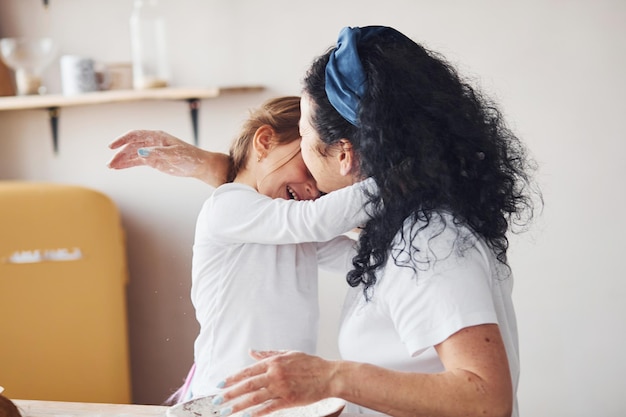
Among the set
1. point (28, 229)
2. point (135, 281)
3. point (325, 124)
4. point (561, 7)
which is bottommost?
point (135, 281)

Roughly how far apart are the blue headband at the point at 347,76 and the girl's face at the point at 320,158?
0.12 metres

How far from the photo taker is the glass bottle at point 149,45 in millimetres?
3047

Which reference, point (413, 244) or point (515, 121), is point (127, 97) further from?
point (413, 244)

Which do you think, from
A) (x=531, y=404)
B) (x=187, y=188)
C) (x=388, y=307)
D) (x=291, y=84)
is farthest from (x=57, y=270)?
(x=388, y=307)

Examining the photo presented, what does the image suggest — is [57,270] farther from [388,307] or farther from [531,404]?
[388,307]

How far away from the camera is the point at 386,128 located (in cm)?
132

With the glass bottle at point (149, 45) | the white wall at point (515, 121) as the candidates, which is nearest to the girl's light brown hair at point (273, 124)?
the white wall at point (515, 121)

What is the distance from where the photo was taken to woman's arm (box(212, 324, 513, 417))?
3.97 feet

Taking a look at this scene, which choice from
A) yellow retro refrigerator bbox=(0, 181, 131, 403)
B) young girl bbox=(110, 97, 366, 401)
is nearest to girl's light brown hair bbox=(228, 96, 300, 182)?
young girl bbox=(110, 97, 366, 401)

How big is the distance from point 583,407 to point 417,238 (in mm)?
1737

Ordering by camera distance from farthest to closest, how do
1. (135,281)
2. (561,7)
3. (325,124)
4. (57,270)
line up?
(135,281) < (57,270) < (561,7) < (325,124)

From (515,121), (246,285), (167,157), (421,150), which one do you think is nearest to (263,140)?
(167,157)

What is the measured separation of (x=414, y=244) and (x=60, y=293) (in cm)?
206

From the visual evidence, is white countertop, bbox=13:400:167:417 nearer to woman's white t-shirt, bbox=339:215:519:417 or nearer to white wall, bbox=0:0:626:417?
woman's white t-shirt, bbox=339:215:519:417
